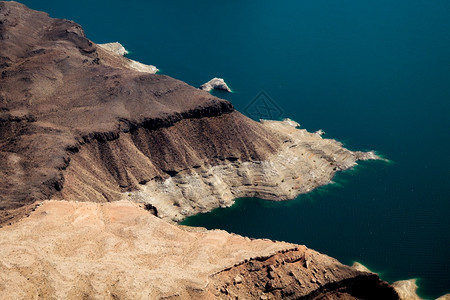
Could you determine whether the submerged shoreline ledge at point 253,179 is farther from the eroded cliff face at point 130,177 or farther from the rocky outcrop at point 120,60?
the rocky outcrop at point 120,60

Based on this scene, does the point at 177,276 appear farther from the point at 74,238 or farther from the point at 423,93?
the point at 423,93

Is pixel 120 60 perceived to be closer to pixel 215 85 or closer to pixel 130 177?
pixel 215 85

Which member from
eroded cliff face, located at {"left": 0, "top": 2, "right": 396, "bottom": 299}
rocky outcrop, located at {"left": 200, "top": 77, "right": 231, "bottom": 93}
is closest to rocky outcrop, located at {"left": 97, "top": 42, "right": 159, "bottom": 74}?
eroded cliff face, located at {"left": 0, "top": 2, "right": 396, "bottom": 299}

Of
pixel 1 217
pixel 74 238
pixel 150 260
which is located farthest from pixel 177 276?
pixel 1 217

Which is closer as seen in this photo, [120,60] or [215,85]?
[215,85]

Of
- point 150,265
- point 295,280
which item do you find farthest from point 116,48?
point 295,280

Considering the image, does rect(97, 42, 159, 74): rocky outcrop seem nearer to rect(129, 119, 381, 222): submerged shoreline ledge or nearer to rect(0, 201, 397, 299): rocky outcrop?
rect(129, 119, 381, 222): submerged shoreline ledge
